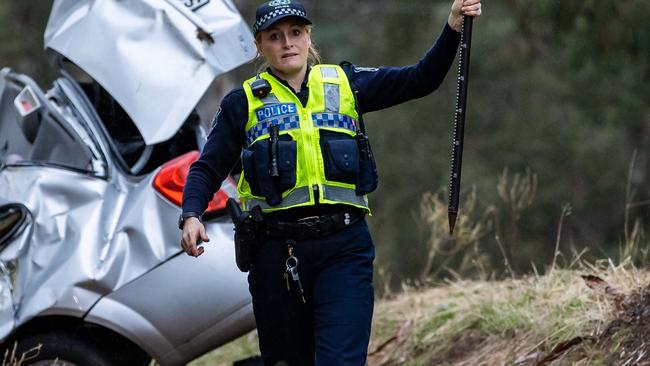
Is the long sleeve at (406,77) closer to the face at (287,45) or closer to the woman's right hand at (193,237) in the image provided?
the face at (287,45)

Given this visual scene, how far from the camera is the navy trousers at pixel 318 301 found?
197 inches

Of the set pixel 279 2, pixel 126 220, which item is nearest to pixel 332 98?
pixel 279 2

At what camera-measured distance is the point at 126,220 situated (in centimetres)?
588

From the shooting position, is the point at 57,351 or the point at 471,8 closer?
the point at 471,8

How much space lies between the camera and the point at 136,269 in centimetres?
580

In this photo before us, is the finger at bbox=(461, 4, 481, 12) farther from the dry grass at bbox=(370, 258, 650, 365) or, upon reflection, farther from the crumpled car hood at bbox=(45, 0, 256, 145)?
the dry grass at bbox=(370, 258, 650, 365)

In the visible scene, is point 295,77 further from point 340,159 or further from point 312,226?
point 312,226

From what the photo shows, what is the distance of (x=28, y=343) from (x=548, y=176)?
1871cm

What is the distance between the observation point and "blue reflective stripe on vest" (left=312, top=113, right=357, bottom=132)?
509 cm

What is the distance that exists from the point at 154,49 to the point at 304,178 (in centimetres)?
149

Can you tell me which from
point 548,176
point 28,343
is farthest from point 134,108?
point 548,176

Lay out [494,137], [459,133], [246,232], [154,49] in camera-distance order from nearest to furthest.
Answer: [246,232] → [459,133] → [154,49] → [494,137]

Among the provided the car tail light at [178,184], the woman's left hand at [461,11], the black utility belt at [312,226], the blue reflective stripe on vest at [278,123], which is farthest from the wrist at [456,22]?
the car tail light at [178,184]

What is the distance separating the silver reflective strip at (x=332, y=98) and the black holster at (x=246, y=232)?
1.53 ft
